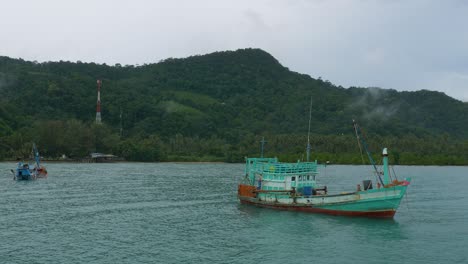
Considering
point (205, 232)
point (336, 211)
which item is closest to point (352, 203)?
point (336, 211)

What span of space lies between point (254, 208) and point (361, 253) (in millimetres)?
24431

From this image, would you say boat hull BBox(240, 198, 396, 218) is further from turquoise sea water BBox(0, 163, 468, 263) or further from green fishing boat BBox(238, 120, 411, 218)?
turquoise sea water BBox(0, 163, 468, 263)

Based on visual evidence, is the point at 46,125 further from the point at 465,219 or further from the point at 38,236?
the point at 465,219

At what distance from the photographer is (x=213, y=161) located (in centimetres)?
19300

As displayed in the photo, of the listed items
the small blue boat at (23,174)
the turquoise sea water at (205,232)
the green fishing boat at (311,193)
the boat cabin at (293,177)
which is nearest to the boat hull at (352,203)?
the green fishing boat at (311,193)

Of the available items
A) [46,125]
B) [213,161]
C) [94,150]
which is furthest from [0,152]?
[213,161]

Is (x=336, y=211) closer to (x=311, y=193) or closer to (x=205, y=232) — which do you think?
(x=311, y=193)

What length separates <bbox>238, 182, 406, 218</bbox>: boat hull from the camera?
2061 inches

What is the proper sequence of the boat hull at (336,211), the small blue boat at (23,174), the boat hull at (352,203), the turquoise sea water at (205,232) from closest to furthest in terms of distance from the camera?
the turquoise sea water at (205,232)
the boat hull at (352,203)
the boat hull at (336,211)
the small blue boat at (23,174)

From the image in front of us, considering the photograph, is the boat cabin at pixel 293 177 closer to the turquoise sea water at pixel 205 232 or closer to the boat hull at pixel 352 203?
the boat hull at pixel 352 203

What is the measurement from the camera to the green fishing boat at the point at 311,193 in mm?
52469

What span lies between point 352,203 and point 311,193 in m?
6.52

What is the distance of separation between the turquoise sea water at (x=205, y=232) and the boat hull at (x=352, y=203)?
1.12 meters

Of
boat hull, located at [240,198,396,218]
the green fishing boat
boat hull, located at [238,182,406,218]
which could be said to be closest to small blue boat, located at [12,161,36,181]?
the green fishing boat
